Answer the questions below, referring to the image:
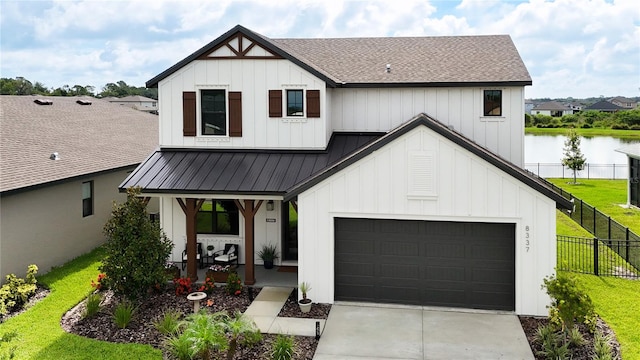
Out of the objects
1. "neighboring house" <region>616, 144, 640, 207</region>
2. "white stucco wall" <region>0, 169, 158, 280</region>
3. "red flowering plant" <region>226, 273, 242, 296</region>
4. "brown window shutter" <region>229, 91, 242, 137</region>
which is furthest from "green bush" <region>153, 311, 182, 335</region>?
"neighboring house" <region>616, 144, 640, 207</region>

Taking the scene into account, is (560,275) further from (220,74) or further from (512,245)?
(220,74)

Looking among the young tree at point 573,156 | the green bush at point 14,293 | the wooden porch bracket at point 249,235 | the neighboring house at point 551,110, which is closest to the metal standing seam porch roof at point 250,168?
the wooden porch bracket at point 249,235

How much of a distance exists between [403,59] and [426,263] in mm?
8398

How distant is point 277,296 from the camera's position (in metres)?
13.4

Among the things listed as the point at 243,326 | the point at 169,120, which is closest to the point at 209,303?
the point at 243,326

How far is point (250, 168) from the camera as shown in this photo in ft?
49.1

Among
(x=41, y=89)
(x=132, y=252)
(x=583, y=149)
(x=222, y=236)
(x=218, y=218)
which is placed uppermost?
(x=41, y=89)

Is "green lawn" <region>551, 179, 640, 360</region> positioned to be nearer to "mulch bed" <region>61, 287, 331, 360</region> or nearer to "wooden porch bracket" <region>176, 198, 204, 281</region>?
"mulch bed" <region>61, 287, 331, 360</region>

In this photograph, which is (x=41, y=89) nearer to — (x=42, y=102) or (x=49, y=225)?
(x=42, y=102)

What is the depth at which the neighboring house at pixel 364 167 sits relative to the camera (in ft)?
39.9

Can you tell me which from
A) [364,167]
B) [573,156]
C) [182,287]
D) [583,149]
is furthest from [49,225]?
[583,149]

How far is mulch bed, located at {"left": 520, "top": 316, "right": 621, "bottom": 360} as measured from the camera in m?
9.90

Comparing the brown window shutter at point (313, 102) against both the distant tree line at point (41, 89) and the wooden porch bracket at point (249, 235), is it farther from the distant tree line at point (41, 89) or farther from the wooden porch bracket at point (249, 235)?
the distant tree line at point (41, 89)

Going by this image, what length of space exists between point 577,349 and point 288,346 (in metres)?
5.66
